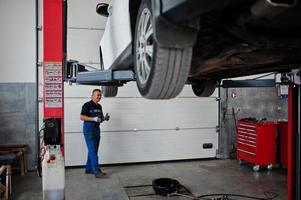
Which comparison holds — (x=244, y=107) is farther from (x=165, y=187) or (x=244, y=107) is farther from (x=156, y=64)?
(x=156, y=64)

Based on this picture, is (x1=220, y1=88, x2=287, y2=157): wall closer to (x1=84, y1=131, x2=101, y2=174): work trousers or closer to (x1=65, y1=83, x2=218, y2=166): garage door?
(x1=65, y1=83, x2=218, y2=166): garage door

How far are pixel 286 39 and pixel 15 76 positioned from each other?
5.70 m

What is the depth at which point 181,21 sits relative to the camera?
147 centimetres

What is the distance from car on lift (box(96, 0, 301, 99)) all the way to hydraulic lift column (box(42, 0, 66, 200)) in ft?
5.58

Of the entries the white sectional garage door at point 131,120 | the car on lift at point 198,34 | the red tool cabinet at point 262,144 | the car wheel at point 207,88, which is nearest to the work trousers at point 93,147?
the white sectional garage door at point 131,120

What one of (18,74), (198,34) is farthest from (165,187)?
(18,74)

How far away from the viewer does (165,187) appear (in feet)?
15.6

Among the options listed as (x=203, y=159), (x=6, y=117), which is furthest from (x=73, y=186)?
(x=203, y=159)

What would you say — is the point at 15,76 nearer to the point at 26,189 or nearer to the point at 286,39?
the point at 26,189

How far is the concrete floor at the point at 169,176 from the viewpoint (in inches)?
196

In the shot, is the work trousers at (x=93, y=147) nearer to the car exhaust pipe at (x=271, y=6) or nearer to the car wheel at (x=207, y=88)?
the car wheel at (x=207, y=88)

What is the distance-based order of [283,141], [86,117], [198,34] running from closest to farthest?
[198,34], [86,117], [283,141]

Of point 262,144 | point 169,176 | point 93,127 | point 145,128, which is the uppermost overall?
point 93,127

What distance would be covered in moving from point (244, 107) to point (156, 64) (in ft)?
20.9
